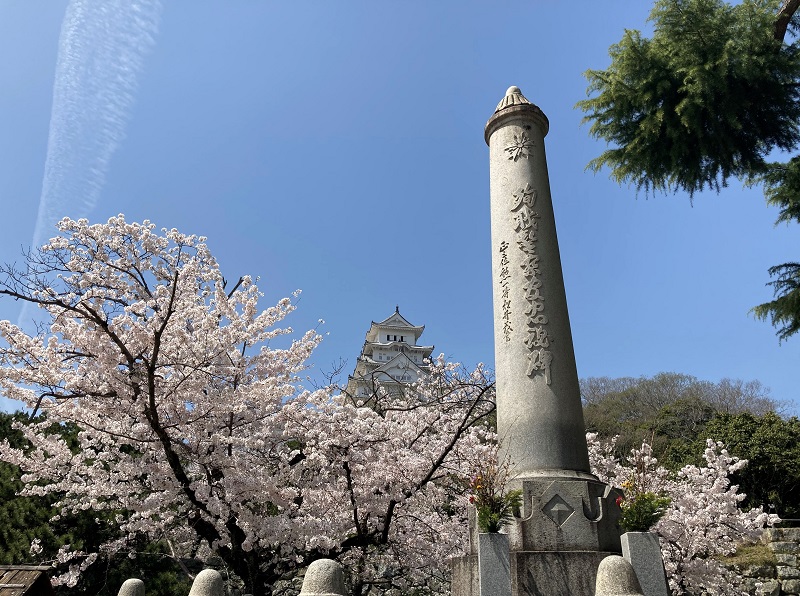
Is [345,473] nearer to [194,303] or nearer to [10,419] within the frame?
[194,303]

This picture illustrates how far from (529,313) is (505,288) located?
52 centimetres

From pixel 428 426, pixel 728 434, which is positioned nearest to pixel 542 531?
pixel 428 426

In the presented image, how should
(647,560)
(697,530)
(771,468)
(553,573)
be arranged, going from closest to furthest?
(647,560), (553,573), (697,530), (771,468)

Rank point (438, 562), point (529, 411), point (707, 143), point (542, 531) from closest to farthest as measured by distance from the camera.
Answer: point (542, 531)
point (529, 411)
point (438, 562)
point (707, 143)

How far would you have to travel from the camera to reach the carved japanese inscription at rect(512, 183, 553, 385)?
6.71 meters

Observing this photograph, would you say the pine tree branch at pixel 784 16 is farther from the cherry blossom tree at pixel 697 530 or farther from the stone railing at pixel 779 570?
the stone railing at pixel 779 570

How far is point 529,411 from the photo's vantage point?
21.3 ft

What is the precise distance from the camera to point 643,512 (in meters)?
5.48

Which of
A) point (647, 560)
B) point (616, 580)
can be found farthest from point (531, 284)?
point (616, 580)

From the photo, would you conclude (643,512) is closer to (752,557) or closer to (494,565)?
(494,565)

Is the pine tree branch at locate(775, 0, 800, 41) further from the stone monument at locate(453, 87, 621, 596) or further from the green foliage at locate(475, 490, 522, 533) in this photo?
the green foliage at locate(475, 490, 522, 533)

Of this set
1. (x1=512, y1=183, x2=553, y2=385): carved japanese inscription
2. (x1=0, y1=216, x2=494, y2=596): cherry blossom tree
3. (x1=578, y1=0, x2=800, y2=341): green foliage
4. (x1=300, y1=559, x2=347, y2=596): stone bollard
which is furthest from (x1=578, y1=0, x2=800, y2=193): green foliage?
(x1=300, y1=559, x2=347, y2=596): stone bollard

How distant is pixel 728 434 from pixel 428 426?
15158mm

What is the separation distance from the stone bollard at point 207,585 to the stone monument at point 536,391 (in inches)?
125
